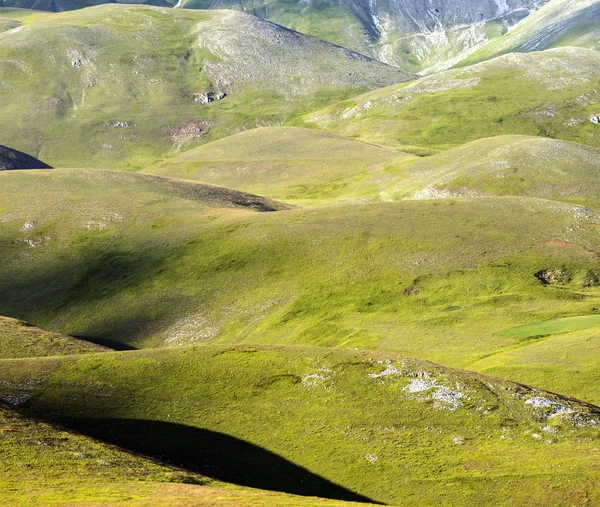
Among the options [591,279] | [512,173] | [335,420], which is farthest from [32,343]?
[512,173]

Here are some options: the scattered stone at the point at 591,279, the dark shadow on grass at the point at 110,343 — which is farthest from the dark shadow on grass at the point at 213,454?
the scattered stone at the point at 591,279

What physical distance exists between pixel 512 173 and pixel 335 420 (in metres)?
118

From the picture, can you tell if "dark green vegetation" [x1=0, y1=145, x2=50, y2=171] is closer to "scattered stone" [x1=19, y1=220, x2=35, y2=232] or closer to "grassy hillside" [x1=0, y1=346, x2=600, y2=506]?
"scattered stone" [x1=19, y1=220, x2=35, y2=232]

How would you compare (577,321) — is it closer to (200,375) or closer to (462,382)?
(462,382)

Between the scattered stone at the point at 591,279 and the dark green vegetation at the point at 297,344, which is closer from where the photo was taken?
the dark green vegetation at the point at 297,344

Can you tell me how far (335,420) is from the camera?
1922 inches

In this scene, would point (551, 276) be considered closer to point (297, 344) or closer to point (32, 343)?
point (297, 344)

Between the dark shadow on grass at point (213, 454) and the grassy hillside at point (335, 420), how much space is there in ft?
0.41

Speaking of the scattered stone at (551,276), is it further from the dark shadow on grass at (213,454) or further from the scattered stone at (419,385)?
the dark shadow on grass at (213,454)

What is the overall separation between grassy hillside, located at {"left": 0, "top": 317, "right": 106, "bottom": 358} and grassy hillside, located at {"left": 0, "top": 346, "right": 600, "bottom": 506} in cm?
1236

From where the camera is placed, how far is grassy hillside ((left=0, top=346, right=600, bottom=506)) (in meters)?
41.0

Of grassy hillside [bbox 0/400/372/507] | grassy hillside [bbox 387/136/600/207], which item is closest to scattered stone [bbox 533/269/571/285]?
grassy hillside [bbox 387/136/600/207]

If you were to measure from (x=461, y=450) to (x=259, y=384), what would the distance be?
1730cm

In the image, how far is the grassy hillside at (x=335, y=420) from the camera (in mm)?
41000
